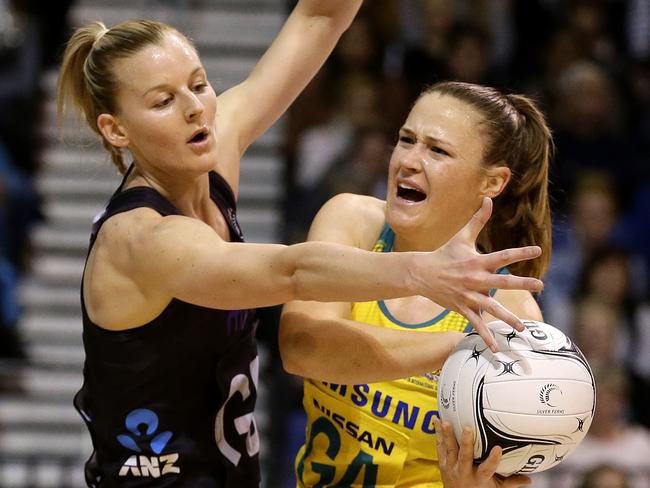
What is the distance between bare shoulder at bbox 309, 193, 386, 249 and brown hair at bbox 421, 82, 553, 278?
286 mm

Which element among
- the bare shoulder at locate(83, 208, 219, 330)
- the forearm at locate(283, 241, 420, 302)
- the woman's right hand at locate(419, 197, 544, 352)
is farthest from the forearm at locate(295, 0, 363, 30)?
the woman's right hand at locate(419, 197, 544, 352)

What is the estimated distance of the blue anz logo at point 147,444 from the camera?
2.81 metres

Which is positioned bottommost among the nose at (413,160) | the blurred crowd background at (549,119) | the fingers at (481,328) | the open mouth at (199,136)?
the blurred crowd background at (549,119)

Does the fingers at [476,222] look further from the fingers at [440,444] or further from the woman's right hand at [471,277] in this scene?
the fingers at [440,444]

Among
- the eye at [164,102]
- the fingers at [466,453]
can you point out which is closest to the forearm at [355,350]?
the fingers at [466,453]

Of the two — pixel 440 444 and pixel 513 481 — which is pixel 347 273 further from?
pixel 513 481

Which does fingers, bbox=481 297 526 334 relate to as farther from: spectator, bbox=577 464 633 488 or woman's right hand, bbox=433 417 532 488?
spectator, bbox=577 464 633 488

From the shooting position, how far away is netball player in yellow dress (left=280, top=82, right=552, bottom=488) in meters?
2.81

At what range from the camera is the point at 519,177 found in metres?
3.08

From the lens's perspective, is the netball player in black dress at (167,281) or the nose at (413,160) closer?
the netball player in black dress at (167,281)

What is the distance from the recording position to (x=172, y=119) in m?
2.74

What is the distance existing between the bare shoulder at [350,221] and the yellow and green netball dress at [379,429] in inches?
7.2

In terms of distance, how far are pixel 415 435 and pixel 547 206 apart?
729 mm

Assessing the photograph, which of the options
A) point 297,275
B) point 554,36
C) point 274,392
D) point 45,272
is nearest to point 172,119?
point 297,275
